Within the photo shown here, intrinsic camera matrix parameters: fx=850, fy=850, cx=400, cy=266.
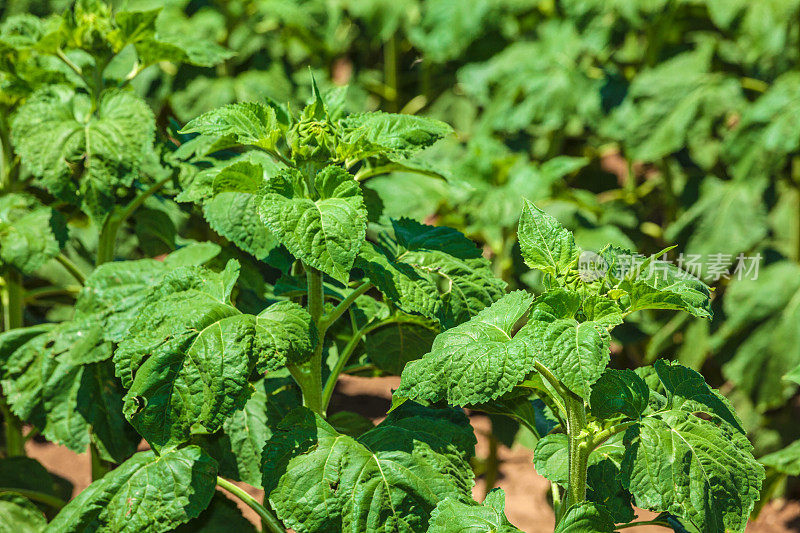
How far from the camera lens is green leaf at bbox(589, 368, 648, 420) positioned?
127 centimetres

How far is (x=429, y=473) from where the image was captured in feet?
4.56

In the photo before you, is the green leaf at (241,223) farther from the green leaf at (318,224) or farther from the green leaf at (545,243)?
the green leaf at (545,243)

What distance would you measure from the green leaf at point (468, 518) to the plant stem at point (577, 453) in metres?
0.11

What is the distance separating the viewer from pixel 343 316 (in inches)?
78.6

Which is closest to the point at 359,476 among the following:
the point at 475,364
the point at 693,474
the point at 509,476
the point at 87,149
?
the point at 475,364

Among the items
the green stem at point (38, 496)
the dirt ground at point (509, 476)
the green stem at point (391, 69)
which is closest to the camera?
the green stem at point (38, 496)

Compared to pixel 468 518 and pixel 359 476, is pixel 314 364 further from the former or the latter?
pixel 468 518

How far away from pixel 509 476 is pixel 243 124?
8.24 ft

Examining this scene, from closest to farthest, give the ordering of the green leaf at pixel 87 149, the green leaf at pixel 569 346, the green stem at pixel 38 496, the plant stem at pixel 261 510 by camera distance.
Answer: the green leaf at pixel 569 346
the plant stem at pixel 261 510
the green leaf at pixel 87 149
the green stem at pixel 38 496

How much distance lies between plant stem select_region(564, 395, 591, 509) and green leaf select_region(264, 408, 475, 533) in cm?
19

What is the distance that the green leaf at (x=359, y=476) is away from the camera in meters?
1.33

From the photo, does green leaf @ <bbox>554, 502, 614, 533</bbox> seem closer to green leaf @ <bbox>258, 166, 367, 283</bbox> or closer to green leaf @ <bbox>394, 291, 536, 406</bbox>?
green leaf @ <bbox>394, 291, 536, 406</bbox>

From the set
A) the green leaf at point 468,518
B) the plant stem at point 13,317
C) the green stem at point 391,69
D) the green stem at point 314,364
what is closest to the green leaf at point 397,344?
the green stem at point 314,364

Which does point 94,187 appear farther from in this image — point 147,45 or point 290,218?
point 290,218
